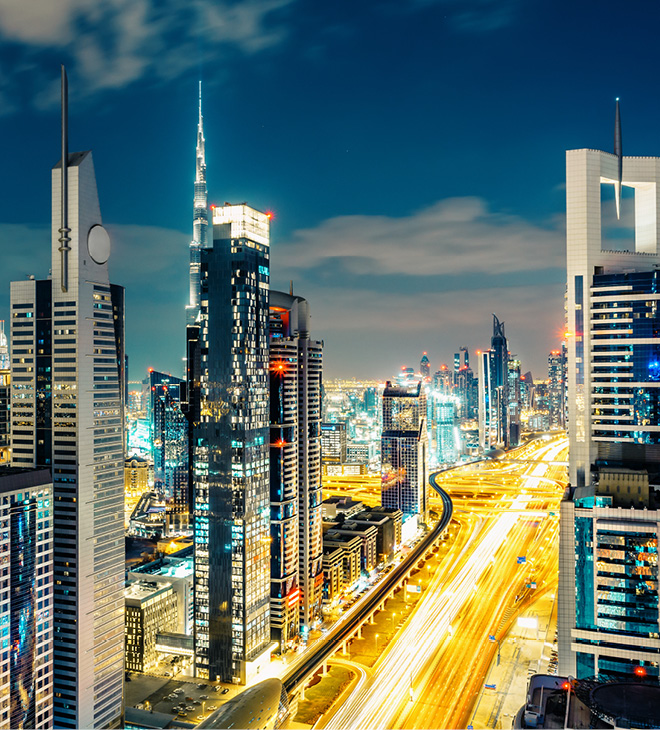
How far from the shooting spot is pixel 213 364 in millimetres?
66812

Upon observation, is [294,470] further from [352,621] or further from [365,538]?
[365,538]

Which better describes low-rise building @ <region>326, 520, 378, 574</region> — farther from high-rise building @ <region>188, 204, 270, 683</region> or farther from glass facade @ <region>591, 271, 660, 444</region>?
glass facade @ <region>591, 271, 660, 444</region>

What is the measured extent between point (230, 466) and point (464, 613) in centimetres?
3671

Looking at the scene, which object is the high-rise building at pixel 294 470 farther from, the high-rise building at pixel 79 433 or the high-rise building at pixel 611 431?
the high-rise building at pixel 611 431

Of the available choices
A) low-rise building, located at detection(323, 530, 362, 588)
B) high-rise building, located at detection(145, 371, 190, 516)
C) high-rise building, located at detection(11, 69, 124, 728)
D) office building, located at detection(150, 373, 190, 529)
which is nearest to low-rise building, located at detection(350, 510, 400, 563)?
low-rise building, located at detection(323, 530, 362, 588)

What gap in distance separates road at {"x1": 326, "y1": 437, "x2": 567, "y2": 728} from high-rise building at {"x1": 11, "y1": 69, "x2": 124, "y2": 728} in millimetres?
20247

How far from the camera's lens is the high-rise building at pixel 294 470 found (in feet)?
240

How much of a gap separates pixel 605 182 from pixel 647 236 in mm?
6835

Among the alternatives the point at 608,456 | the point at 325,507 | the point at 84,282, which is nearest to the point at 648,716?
the point at 608,456

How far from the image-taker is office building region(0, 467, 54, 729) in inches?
1865

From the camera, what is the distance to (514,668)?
6538cm

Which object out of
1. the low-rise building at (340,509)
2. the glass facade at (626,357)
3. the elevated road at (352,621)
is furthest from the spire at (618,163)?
the low-rise building at (340,509)

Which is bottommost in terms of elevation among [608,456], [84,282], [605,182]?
[608,456]

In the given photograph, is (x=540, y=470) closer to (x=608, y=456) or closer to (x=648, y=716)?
(x=608, y=456)
